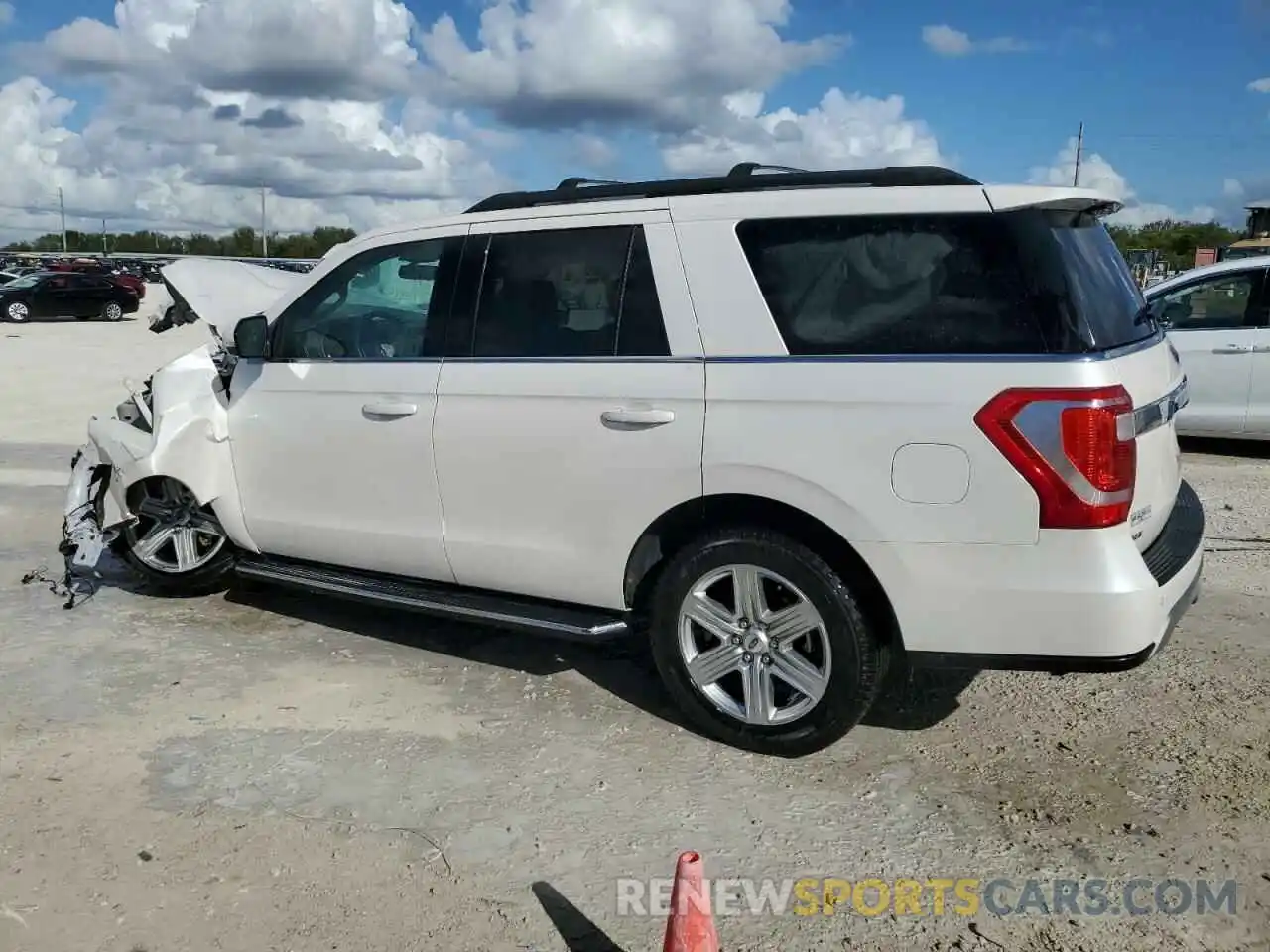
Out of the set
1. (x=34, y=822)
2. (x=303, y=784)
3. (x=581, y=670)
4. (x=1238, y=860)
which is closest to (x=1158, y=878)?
(x=1238, y=860)

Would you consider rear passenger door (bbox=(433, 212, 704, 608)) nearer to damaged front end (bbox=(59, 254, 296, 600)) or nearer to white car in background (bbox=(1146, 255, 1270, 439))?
damaged front end (bbox=(59, 254, 296, 600))

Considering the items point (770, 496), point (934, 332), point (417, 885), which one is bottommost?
point (417, 885)

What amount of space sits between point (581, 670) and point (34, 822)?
216cm

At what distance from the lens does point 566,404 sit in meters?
4.12

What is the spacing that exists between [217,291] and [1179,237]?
7981cm

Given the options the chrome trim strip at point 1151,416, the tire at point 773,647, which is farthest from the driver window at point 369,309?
the chrome trim strip at point 1151,416

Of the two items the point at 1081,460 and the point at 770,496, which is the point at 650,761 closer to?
the point at 770,496

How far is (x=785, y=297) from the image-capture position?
12.4 feet

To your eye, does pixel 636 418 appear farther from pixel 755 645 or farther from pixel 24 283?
pixel 24 283

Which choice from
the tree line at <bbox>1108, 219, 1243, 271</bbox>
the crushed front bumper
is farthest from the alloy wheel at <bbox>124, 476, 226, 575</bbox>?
the tree line at <bbox>1108, 219, 1243, 271</bbox>

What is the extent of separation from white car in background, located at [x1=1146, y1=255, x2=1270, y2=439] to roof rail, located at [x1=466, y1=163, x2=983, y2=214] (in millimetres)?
6648

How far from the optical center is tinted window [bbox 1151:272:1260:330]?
937 centimetres

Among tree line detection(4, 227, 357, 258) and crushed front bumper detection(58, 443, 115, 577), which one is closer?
crushed front bumper detection(58, 443, 115, 577)

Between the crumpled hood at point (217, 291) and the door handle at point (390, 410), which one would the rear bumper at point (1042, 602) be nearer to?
the door handle at point (390, 410)
